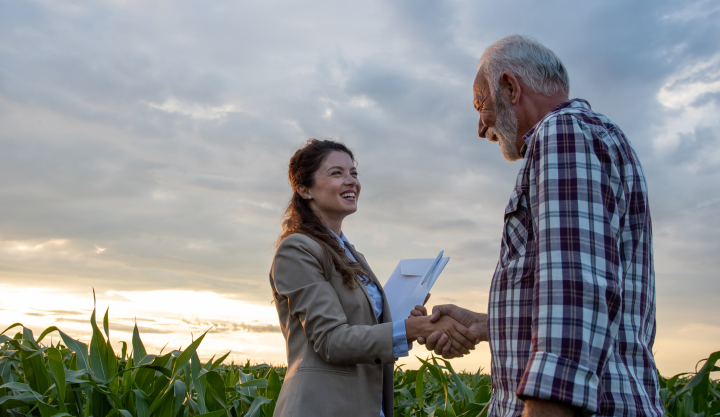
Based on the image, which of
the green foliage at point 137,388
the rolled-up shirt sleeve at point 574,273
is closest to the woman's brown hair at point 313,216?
the green foliage at point 137,388

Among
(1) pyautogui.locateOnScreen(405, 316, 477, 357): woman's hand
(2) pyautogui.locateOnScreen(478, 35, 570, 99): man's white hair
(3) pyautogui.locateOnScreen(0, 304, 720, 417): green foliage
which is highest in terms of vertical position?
(2) pyautogui.locateOnScreen(478, 35, 570, 99): man's white hair

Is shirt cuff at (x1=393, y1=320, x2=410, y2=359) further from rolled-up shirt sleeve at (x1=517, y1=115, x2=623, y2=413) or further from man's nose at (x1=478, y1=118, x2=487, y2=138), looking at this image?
rolled-up shirt sleeve at (x1=517, y1=115, x2=623, y2=413)

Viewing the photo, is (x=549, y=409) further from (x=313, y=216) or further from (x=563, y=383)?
(x=313, y=216)

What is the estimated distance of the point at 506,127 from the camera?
6.02 ft

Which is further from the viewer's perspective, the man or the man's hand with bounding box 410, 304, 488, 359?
the man's hand with bounding box 410, 304, 488, 359

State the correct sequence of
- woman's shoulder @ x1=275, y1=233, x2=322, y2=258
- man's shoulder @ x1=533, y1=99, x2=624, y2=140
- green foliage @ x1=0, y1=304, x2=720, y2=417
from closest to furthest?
man's shoulder @ x1=533, y1=99, x2=624, y2=140, woman's shoulder @ x1=275, y1=233, x2=322, y2=258, green foliage @ x1=0, y1=304, x2=720, y2=417

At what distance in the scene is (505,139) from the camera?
1.88 metres

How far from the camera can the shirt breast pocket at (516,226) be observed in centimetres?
145

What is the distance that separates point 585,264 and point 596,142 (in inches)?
13.5

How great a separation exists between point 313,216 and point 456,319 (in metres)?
0.96

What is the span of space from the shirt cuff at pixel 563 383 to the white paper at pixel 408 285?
1401 millimetres

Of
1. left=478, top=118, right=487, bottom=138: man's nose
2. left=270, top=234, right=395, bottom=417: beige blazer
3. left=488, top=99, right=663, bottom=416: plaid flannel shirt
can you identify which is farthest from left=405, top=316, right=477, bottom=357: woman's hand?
left=478, top=118, right=487, bottom=138: man's nose

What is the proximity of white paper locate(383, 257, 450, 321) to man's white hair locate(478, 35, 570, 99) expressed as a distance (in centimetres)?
107

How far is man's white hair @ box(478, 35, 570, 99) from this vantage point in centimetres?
172
